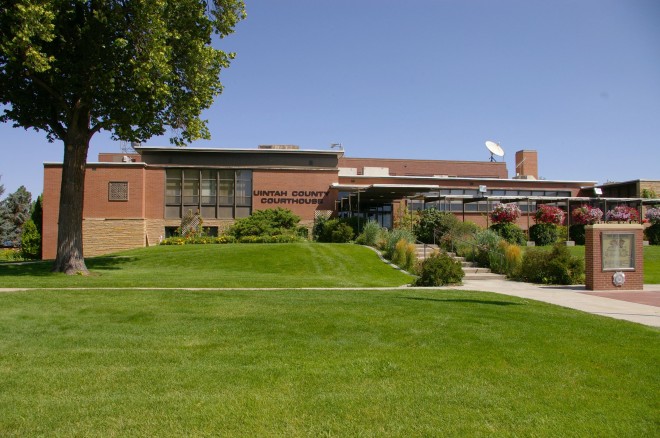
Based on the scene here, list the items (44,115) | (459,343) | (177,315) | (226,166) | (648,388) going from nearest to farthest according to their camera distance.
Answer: (648,388) → (459,343) → (177,315) → (44,115) → (226,166)

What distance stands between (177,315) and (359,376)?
13.6ft

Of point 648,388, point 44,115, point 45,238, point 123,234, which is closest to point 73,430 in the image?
A: point 648,388

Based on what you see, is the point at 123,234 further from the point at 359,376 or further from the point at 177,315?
the point at 359,376

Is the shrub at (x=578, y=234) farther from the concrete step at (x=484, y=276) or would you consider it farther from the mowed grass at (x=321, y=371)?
the mowed grass at (x=321, y=371)

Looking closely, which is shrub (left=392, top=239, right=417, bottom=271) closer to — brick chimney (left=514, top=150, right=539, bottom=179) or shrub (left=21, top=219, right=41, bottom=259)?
shrub (left=21, top=219, right=41, bottom=259)

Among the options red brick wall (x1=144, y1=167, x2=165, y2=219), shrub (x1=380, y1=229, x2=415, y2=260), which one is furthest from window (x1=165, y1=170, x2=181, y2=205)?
shrub (x1=380, y1=229, x2=415, y2=260)

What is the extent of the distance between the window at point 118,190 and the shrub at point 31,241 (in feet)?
18.4

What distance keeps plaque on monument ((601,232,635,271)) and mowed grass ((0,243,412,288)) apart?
227 inches

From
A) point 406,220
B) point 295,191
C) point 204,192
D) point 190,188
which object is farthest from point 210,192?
point 406,220

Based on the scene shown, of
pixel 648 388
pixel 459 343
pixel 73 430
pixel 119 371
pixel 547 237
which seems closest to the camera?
pixel 73 430

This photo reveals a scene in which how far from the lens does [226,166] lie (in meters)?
37.1

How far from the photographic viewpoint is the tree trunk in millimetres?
17328

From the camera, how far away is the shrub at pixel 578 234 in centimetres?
2975

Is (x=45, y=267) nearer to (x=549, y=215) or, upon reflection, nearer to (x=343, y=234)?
(x=343, y=234)
